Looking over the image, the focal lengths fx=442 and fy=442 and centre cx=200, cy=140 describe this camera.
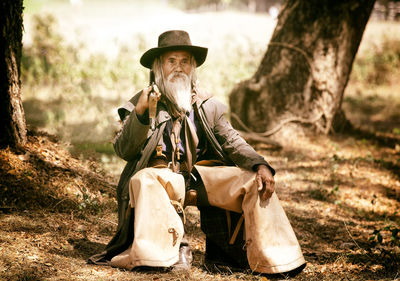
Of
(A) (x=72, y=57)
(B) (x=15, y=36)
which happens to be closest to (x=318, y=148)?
(B) (x=15, y=36)

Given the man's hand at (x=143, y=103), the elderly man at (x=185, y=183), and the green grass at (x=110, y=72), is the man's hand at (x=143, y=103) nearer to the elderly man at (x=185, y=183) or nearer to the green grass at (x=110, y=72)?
the elderly man at (x=185, y=183)

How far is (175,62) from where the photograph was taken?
372cm

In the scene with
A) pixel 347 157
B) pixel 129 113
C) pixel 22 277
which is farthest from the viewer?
pixel 347 157

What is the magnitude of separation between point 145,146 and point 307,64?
471 centimetres

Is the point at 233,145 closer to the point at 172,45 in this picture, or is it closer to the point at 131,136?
the point at 131,136

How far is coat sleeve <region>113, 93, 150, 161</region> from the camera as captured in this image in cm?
329

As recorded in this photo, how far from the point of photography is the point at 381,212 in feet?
17.8

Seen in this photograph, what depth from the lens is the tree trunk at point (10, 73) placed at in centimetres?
412

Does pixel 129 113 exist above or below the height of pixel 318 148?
above

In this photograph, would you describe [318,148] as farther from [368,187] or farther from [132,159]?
[132,159]

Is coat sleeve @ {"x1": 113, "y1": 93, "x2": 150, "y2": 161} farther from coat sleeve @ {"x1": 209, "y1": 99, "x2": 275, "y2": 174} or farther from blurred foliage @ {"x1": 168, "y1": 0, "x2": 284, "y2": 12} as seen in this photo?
blurred foliage @ {"x1": 168, "y1": 0, "x2": 284, "y2": 12}

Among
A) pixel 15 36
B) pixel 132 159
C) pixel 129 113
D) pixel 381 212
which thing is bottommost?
pixel 381 212

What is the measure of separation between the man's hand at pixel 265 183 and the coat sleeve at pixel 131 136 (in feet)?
3.00

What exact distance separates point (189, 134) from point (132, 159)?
0.51 metres
